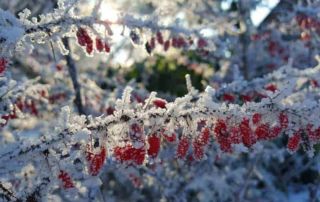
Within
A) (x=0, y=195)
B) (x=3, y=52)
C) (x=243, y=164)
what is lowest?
(x=0, y=195)

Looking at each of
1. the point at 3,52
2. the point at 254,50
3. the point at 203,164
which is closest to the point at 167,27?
the point at 3,52

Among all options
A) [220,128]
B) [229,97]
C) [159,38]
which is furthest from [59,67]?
[220,128]

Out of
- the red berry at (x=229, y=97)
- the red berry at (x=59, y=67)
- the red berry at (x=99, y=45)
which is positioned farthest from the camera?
the red berry at (x=59, y=67)

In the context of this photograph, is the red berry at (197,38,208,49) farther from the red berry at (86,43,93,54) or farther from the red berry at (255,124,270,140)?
the red berry at (255,124,270,140)

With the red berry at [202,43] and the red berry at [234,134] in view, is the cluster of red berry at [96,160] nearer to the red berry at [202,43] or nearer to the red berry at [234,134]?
the red berry at [234,134]

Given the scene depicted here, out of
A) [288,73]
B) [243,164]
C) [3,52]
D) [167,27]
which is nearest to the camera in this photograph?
[3,52]

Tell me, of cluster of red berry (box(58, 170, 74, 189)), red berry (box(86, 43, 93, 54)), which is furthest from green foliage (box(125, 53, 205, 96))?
cluster of red berry (box(58, 170, 74, 189))

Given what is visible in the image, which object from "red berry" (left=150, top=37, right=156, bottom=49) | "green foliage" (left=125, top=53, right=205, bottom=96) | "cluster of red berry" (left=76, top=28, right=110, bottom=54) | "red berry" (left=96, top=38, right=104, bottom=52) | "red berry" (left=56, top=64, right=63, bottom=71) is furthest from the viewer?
"green foliage" (left=125, top=53, right=205, bottom=96)

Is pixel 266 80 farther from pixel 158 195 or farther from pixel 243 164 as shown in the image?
pixel 243 164

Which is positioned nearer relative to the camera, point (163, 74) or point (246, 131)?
point (246, 131)

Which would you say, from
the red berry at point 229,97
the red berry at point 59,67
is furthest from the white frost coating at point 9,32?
the red berry at point 59,67

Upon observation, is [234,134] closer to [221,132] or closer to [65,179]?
[221,132]
